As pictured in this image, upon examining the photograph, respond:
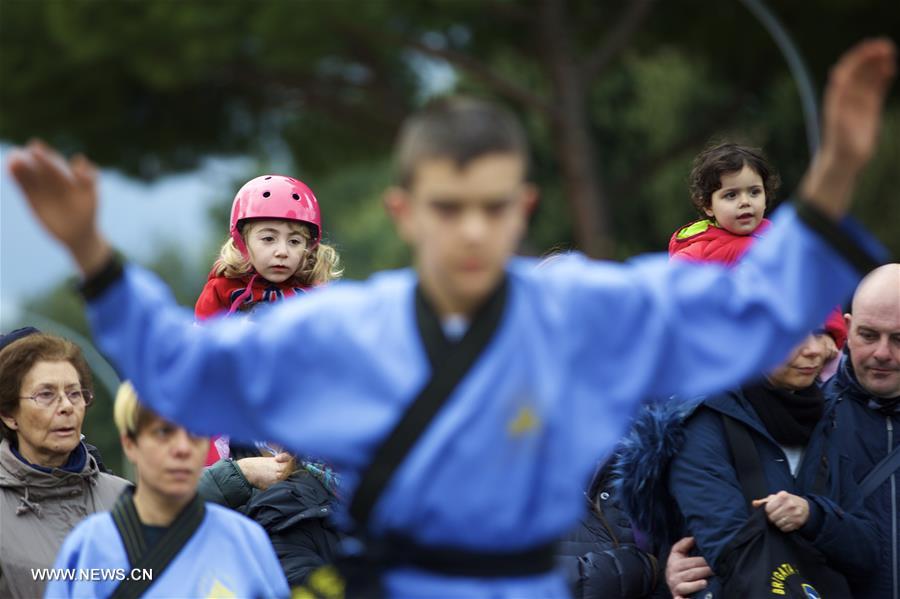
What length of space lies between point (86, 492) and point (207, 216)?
52.6 metres

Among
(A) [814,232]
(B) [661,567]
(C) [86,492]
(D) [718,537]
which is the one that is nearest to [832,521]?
(D) [718,537]

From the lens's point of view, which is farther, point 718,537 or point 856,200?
point 856,200

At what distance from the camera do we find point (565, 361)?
138 inches

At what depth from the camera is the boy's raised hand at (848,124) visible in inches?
134

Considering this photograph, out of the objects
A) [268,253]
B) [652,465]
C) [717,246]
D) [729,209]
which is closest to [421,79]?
[268,253]

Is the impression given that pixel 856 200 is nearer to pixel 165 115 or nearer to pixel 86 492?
pixel 165 115

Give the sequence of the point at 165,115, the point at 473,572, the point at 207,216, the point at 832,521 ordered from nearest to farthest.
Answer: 1. the point at 473,572
2. the point at 832,521
3. the point at 165,115
4. the point at 207,216

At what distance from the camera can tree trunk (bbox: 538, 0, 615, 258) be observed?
73.9ft

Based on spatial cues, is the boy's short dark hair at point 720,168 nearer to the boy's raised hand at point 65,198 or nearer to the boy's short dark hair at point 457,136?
the boy's short dark hair at point 457,136

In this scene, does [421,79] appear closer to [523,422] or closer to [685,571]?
[685,571]

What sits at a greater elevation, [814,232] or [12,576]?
[814,232]

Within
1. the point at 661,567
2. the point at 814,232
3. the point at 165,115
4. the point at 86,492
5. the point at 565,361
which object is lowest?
the point at 661,567

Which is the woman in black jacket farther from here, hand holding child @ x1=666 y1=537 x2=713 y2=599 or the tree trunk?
the tree trunk

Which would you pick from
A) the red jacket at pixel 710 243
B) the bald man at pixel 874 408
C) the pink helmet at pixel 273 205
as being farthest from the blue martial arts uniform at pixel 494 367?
the pink helmet at pixel 273 205
